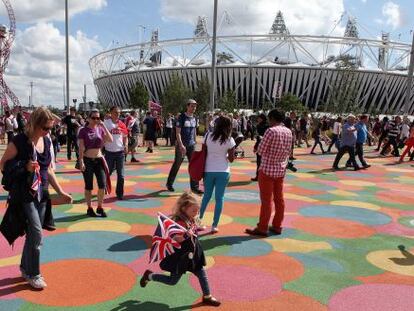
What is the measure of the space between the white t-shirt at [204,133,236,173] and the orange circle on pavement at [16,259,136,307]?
1.96 m

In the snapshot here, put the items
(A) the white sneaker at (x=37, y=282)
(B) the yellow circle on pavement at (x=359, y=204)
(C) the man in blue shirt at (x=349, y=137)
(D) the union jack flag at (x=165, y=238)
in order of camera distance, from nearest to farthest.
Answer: (D) the union jack flag at (x=165, y=238) < (A) the white sneaker at (x=37, y=282) < (B) the yellow circle on pavement at (x=359, y=204) < (C) the man in blue shirt at (x=349, y=137)

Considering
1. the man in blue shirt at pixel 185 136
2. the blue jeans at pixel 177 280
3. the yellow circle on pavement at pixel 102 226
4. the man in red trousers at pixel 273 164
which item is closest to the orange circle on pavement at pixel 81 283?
the blue jeans at pixel 177 280

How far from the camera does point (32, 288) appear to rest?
4.21 meters

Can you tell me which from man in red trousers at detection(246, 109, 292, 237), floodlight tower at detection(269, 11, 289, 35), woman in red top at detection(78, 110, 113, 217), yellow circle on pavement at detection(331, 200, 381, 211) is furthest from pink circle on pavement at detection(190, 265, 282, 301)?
floodlight tower at detection(269, 11, 289, 35)

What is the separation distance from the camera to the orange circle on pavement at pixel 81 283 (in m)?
4.01

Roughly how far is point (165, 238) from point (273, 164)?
2665 mm

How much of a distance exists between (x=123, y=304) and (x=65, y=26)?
68.2ft

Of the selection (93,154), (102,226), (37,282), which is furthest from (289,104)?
(37,282)

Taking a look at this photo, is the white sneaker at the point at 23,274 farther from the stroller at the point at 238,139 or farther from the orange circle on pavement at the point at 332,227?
the stroller at the point at 238,139

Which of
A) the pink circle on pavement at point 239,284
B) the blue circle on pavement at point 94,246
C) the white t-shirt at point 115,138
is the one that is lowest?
the pink circle on pavement at point 239,284

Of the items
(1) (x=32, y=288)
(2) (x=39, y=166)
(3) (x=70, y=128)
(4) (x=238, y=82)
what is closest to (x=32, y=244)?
(1) (x=32, y=288)

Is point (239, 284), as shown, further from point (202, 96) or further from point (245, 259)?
point (202, 96)

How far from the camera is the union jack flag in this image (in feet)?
12.4

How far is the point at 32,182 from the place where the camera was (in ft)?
13.3
